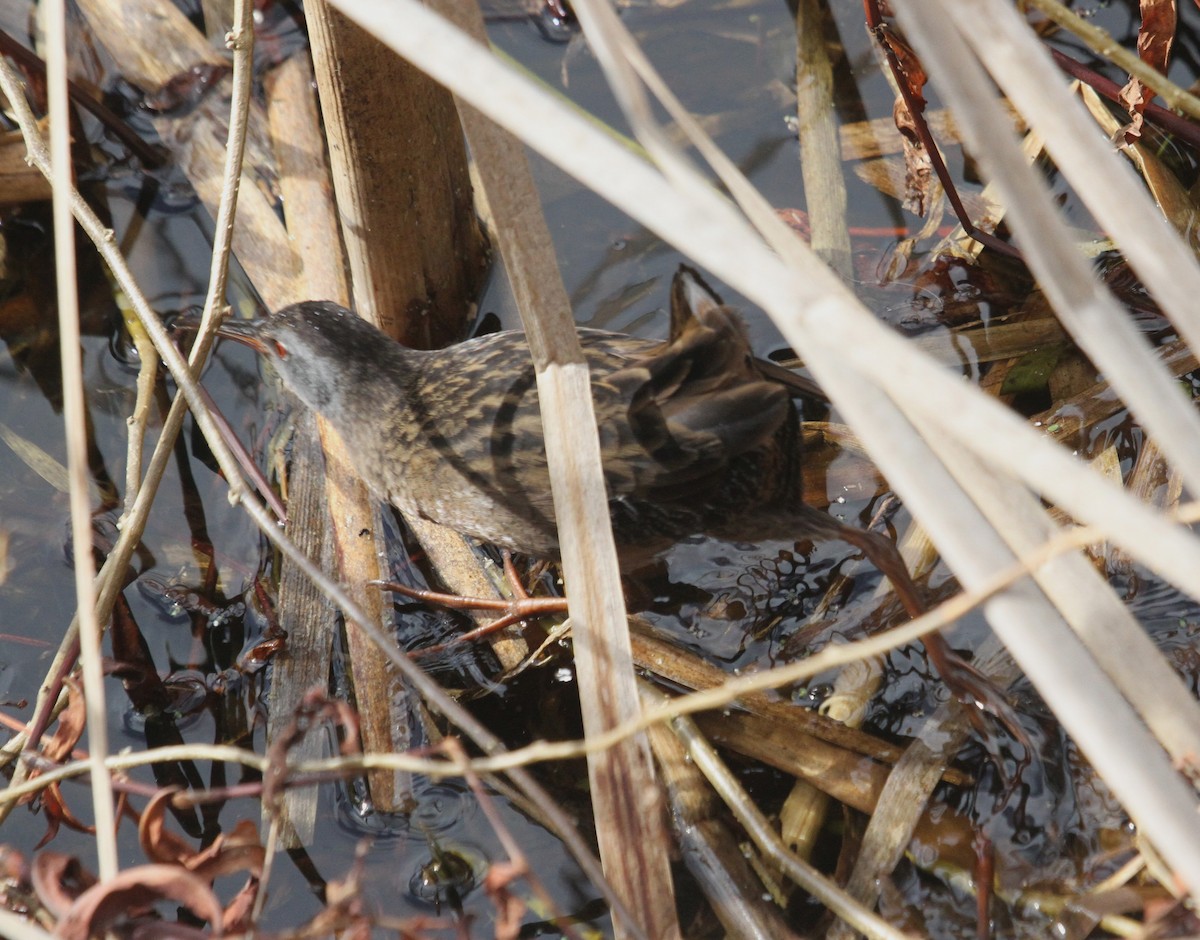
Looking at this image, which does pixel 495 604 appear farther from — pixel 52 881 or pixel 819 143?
pixel 819 143

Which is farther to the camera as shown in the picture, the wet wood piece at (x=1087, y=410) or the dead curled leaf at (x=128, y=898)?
the wet wood piece at (x=1087, y=410)

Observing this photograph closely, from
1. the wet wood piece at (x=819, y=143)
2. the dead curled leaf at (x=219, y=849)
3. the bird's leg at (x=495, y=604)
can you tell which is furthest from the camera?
the wet wood piece at (x=819, y=143)

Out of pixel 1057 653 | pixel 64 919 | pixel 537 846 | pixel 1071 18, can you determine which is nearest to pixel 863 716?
pixel 537 846

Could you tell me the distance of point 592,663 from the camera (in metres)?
1.73

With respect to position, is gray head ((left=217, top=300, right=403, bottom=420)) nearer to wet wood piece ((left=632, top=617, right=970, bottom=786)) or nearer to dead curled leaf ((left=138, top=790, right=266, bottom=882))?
wet wood piece ((left=632, top=617, right=970, bottom=786))

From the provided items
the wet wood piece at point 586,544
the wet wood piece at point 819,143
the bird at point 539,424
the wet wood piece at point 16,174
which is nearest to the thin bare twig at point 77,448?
the wet wood piece at point 586,544

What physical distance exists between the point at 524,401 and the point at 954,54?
149 centimetres

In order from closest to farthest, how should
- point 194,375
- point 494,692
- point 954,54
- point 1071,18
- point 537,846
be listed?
point 954,54 → point 1071,18 → point 194,375 → point 537,846 → point 494,692

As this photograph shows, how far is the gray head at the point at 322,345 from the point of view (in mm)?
2730

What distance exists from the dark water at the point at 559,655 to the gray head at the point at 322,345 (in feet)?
0.93

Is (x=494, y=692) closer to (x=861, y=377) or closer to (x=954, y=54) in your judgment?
(x=861, y=377)

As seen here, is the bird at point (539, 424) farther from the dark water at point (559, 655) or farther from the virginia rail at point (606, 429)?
the dark water at point (559, 655)

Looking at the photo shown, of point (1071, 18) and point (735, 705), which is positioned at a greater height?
point (1071, 18)

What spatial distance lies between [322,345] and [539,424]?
666 mm
